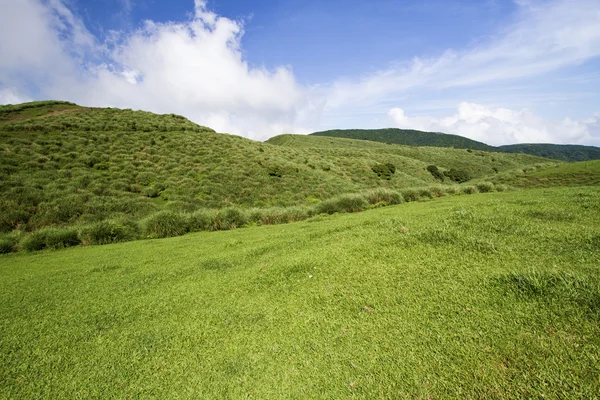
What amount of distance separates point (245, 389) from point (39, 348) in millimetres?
2866

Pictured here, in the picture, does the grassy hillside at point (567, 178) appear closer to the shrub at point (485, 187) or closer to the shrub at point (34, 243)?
the shrub at point (485, 187)

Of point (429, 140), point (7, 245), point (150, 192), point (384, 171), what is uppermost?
point (429, 140)

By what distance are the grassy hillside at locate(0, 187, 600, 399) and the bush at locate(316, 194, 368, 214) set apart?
9.09 metres

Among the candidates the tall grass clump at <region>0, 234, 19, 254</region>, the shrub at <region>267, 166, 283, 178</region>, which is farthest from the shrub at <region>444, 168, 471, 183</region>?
the tall grass clump at <region>0, 234, 19, 254</region>

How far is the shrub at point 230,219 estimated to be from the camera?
12.4 m

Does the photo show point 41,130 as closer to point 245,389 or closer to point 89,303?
point 89,303

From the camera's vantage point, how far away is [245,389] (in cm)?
251

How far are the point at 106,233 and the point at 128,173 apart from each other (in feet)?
44.2

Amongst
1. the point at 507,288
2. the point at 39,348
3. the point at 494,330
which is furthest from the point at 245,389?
the point at 507,288

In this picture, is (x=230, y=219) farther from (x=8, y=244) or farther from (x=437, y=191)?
(x=437, y=191)

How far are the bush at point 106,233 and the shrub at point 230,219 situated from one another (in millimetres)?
3460

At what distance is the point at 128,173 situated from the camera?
21.3m

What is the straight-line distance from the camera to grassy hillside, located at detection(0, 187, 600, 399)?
2309 mm

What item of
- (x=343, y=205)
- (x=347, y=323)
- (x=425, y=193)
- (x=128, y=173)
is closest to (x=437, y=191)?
(x=425, y=193)
